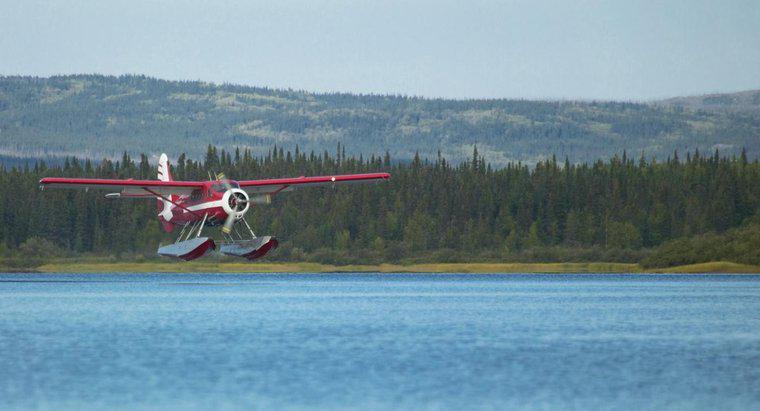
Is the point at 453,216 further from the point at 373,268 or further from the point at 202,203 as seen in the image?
the point at 202,203

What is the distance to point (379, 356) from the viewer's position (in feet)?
104

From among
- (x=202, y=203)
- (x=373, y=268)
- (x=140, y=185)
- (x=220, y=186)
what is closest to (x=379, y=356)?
(x=220, y=186)

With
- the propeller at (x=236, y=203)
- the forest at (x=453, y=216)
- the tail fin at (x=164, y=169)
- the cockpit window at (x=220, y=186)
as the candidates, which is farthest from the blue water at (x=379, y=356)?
the forest at (x=453, y=216)

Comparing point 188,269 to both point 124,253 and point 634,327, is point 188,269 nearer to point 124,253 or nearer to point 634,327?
point 124,253

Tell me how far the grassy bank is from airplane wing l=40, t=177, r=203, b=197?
168 feet

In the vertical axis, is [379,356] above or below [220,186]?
below

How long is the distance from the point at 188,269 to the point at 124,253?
14.8m

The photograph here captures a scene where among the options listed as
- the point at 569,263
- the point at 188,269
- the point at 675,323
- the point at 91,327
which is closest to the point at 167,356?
the point at 91,327

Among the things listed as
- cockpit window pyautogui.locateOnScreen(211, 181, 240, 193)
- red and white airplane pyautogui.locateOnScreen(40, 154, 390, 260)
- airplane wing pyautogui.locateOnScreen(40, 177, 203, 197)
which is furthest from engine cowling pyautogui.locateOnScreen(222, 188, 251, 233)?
airplane wing pyautogui.locateOnScreen(40, 177, 203, 197)

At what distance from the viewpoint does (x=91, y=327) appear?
41.3 meters

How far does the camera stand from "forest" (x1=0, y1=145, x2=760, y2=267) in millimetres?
137250

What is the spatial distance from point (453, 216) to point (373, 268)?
53.8 feet

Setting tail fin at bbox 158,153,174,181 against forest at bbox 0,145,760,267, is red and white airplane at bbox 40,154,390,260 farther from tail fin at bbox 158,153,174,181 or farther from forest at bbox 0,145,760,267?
forest at bbox 0,145,760,267

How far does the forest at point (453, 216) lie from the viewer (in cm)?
13725
